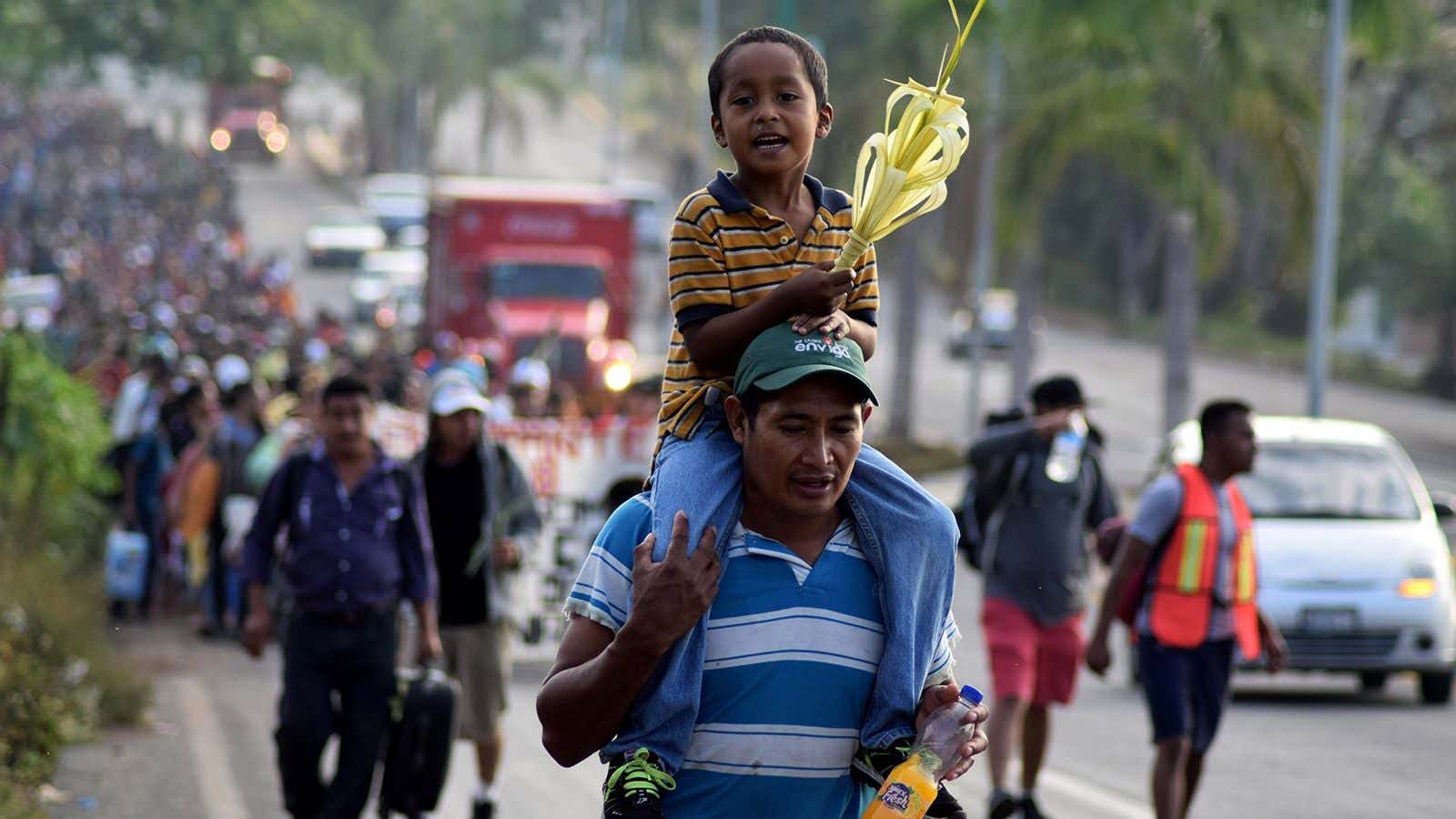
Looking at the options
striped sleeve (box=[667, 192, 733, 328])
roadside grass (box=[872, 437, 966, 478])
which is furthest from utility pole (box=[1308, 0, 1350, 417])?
striped sleeve (box=[667, 192, 733, 328])

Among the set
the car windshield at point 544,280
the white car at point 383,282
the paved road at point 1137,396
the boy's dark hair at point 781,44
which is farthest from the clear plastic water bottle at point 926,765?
the white car at point 383,282

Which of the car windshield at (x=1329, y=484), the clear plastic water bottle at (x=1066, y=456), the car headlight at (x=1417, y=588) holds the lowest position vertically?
the car headlight at (x=1417, y=588)

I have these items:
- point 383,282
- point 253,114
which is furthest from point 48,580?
point 383,282

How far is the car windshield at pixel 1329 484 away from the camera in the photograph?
14711mm

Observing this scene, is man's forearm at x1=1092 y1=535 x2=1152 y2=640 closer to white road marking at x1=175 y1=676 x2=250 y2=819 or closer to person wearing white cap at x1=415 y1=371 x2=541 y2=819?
person wearing white cap at x1=415 y1=371 x2=541 y2=819

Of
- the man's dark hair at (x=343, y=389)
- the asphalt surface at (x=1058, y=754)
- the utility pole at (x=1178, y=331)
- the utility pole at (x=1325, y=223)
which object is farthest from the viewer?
the utility pole at (x=1178, y=331)

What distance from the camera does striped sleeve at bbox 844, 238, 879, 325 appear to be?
13.2 ft

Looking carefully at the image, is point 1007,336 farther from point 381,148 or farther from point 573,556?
point 573,556

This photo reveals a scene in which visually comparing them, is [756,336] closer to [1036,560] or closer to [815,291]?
[815,291]

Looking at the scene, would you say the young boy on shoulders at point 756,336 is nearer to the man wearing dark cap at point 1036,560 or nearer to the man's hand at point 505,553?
the man's hand at point 505,553

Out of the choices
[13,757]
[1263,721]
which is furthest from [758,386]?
[1263,721]

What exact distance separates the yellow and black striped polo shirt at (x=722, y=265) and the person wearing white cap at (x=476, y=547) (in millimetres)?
5349

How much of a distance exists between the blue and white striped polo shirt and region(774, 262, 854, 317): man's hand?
40 cm

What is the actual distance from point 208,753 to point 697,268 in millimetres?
8157
